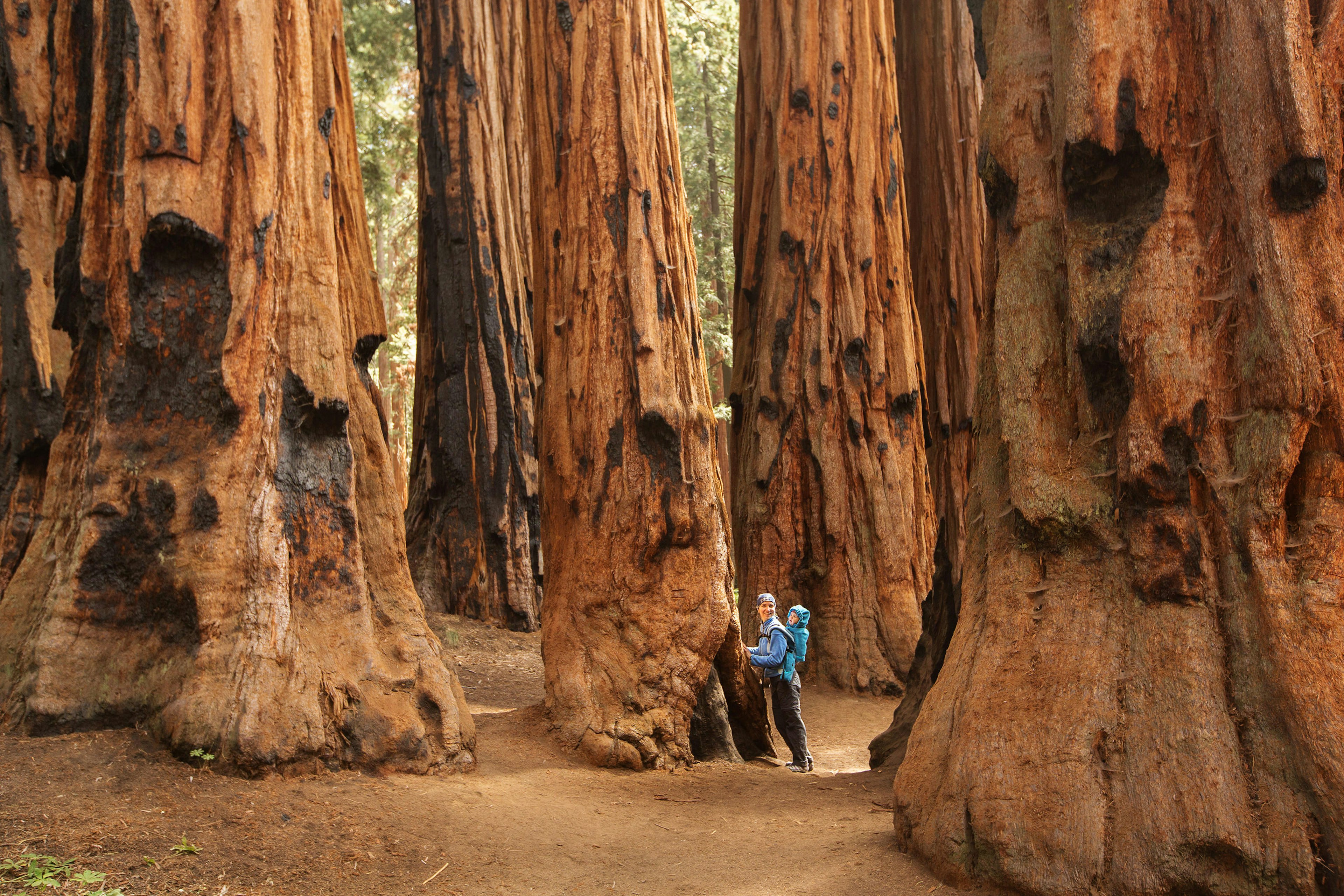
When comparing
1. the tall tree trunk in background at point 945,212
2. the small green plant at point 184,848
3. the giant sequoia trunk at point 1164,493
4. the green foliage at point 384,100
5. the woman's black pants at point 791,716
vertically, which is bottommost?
the woman's black pants at point 791,716

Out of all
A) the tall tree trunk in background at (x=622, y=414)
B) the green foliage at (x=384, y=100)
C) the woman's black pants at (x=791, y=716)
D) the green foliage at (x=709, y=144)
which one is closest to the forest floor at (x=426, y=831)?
the tall tree trunk in background at (x=622, y=414)

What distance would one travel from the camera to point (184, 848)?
2.97 metres

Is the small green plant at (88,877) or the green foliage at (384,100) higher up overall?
the green foliage at (384,100)

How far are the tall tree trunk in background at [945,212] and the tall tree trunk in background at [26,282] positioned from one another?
7338mm

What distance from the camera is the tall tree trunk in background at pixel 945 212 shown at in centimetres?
984

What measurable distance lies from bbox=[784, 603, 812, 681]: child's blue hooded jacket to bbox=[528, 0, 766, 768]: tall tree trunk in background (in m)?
0.44

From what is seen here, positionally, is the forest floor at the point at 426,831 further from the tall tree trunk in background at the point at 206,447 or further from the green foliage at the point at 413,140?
the green foliage at the point at 413,140

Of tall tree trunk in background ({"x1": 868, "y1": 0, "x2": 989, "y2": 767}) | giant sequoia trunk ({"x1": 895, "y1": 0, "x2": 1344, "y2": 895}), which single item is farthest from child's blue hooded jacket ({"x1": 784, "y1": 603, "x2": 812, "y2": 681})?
tall tree trunk in background ({"x1": 868, "y1": 0, "x2": 989, "y2": 767})

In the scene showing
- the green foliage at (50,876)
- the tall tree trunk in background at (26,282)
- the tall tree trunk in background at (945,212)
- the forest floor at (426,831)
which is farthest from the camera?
the tall tree trunk in background at (945,212)

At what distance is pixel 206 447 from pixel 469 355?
5.95 meters

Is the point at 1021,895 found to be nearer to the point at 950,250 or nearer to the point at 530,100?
the point at 530,100

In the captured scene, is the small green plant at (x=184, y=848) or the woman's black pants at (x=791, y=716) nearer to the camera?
the small green plant at (x=184, y=848)

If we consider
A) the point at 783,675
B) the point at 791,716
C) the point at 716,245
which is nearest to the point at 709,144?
the point at 716,245

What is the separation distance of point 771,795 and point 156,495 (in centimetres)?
305
